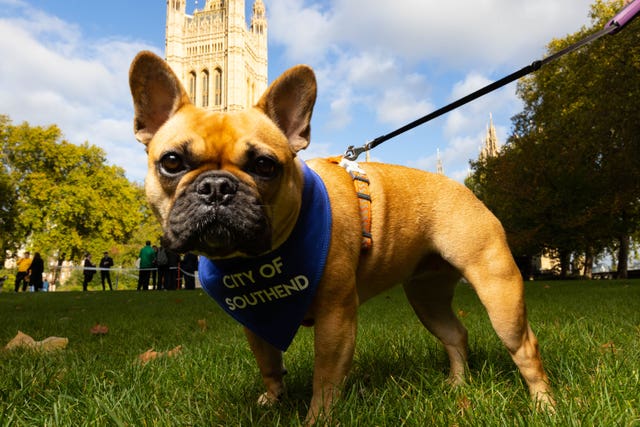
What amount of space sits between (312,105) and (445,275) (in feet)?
4.80

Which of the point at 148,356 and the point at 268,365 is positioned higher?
the point at 268,365

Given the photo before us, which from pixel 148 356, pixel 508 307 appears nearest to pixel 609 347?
pixel 508 307

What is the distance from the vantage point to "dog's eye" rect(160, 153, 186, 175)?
2.04 m

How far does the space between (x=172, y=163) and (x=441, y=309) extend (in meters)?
2.02

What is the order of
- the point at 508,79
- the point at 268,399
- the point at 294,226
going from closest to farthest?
the point at 294,226
the point at 268,399
the point at 508,79

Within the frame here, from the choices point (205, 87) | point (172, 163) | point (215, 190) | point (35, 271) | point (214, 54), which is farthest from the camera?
point (205, 87)

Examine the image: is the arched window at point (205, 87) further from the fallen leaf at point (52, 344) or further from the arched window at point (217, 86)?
the fallen leaf at point (52, 344)

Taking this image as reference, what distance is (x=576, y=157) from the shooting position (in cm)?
2077

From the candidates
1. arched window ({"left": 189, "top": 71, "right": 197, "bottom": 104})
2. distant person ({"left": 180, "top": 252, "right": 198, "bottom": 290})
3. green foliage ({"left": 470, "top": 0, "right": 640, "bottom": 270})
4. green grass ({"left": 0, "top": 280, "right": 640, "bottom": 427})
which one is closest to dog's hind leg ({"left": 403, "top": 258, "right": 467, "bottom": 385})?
green grass ({"left": 0, "top": 280, "right": 640, "bottom": 427})

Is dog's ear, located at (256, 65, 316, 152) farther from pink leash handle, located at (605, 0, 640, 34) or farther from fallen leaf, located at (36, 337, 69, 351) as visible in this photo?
fallen leaf, located at (36, 337, 69, 351)

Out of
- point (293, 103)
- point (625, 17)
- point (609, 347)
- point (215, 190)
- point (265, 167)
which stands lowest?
point (609, 347)

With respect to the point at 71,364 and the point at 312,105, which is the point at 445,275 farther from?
the point at 71,364

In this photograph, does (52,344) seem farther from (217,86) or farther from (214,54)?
(214,54)

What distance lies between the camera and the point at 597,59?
1645 centimetres
